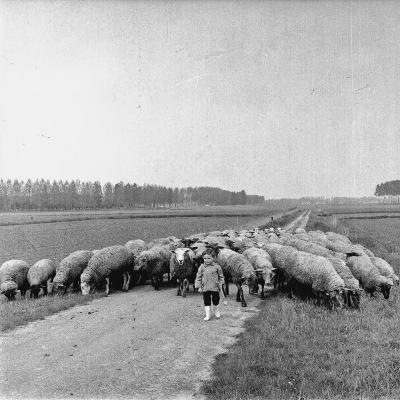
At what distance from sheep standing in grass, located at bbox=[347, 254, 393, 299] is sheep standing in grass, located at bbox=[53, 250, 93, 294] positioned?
13060mm

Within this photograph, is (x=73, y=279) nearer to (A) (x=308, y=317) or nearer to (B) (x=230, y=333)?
(B) (x=230, y=333)

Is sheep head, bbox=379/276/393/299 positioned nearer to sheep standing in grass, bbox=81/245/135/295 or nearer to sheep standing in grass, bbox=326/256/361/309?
sheep standing in grass, bbox=326/256/361/309

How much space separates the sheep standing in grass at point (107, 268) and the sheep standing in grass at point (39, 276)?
1871 millimetres

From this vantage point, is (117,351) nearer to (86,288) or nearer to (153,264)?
(86,288)

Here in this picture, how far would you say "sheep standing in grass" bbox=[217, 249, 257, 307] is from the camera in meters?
15.7

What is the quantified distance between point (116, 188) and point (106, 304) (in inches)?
6085

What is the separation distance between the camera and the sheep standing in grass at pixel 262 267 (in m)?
16.8

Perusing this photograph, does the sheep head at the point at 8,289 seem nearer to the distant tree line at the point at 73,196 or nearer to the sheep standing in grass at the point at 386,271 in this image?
the sheep standing in grass at the point at 386,271

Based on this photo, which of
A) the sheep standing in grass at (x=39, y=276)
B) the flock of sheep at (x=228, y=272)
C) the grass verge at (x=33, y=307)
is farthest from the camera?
the sheep standing in grass at (x=39, y=276)

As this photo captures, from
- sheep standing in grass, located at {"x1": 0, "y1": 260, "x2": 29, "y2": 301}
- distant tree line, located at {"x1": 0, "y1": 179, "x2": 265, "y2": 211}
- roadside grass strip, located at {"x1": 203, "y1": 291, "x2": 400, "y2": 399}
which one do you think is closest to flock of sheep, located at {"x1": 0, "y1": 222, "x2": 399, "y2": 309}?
sheep standing in grass, located at {"x1": 0, "y1": 260, "x2": 29, "y2": 301}

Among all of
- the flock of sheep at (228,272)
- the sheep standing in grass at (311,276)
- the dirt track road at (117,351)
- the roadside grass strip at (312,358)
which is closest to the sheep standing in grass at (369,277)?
the flock of sheep at (228,272)

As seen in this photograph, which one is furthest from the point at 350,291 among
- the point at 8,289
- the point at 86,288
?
the point at 8,289

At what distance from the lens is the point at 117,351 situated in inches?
368

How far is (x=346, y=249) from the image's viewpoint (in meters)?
23.4
